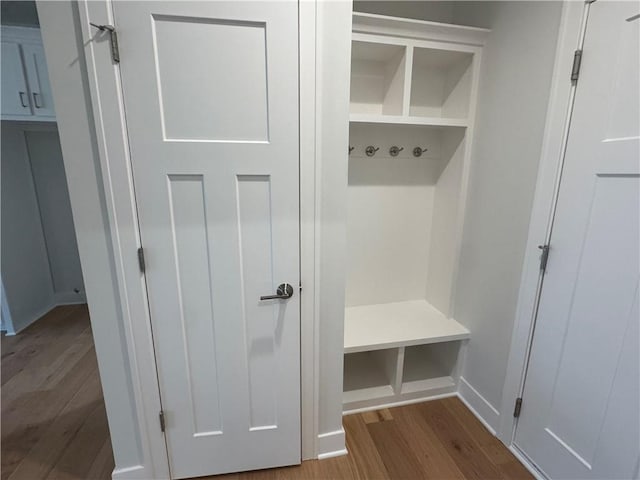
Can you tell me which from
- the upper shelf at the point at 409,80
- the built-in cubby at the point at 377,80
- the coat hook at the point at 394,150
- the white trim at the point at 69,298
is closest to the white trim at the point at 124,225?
the upper shelf at the point at 409,80

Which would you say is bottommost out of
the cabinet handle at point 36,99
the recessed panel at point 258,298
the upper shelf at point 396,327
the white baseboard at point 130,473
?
the white baseboard at point 130,473

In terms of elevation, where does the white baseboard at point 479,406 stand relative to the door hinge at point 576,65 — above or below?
below

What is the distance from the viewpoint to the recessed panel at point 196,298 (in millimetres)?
1207

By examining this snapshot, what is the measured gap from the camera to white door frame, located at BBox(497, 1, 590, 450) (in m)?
1.28

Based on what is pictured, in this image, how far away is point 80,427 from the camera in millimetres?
1802

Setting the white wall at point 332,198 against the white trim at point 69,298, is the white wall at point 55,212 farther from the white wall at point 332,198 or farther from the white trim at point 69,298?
the white wall at point 332,198

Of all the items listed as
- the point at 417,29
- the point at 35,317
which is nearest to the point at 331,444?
the point at 417,29

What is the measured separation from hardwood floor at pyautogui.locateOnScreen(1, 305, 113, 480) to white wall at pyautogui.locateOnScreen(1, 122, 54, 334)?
0.30m

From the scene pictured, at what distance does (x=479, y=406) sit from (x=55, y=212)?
425cm

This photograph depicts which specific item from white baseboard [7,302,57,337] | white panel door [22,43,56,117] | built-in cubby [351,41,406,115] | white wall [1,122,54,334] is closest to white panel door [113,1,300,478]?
built-in cubby [351,41,406,115]

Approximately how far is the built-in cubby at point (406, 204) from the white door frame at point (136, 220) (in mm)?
543

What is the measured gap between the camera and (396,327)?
201 cm

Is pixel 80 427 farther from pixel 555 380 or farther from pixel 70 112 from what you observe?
pixel 555 380

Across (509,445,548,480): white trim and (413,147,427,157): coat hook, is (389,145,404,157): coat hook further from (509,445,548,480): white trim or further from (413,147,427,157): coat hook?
(509,445,548,480): white trim
